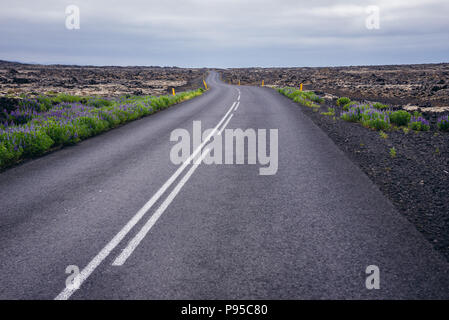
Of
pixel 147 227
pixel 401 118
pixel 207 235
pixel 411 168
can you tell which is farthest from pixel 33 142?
pixel 401 118

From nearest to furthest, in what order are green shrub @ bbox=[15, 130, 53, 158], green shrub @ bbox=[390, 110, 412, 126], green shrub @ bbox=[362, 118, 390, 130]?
green shrub @ bbox=[15, 130, 53, 158], green shrub @ bbox=[362, 118, 390, 130], green shrub @ bbox=[390, 110, 412, 126]

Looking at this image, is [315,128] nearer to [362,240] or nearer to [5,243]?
[362,240]

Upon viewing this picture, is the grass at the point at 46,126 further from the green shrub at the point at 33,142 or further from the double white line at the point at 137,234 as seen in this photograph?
the double white line at the point at 137,234

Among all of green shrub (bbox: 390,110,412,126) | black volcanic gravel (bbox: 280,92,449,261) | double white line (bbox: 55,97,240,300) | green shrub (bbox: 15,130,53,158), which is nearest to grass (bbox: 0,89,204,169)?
green shrub (bbox: 15,130,53,158)

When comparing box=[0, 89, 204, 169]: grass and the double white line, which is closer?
the double white line

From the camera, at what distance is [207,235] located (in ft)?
14.5

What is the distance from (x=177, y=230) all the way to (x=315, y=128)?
980cm

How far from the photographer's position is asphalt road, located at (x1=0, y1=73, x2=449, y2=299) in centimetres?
335

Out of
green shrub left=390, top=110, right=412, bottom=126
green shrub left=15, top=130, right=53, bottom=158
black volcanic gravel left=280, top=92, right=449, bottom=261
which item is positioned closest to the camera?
black volcanic gravel left=280, top=92, right=449, bottom=261

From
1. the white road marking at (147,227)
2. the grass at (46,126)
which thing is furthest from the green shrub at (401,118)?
the grass at (46,126)

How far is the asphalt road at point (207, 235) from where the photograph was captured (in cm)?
335

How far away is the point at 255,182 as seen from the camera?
667cm

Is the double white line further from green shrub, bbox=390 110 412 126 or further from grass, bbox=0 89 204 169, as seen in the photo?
green shrub, bbox=390 110 412 126
